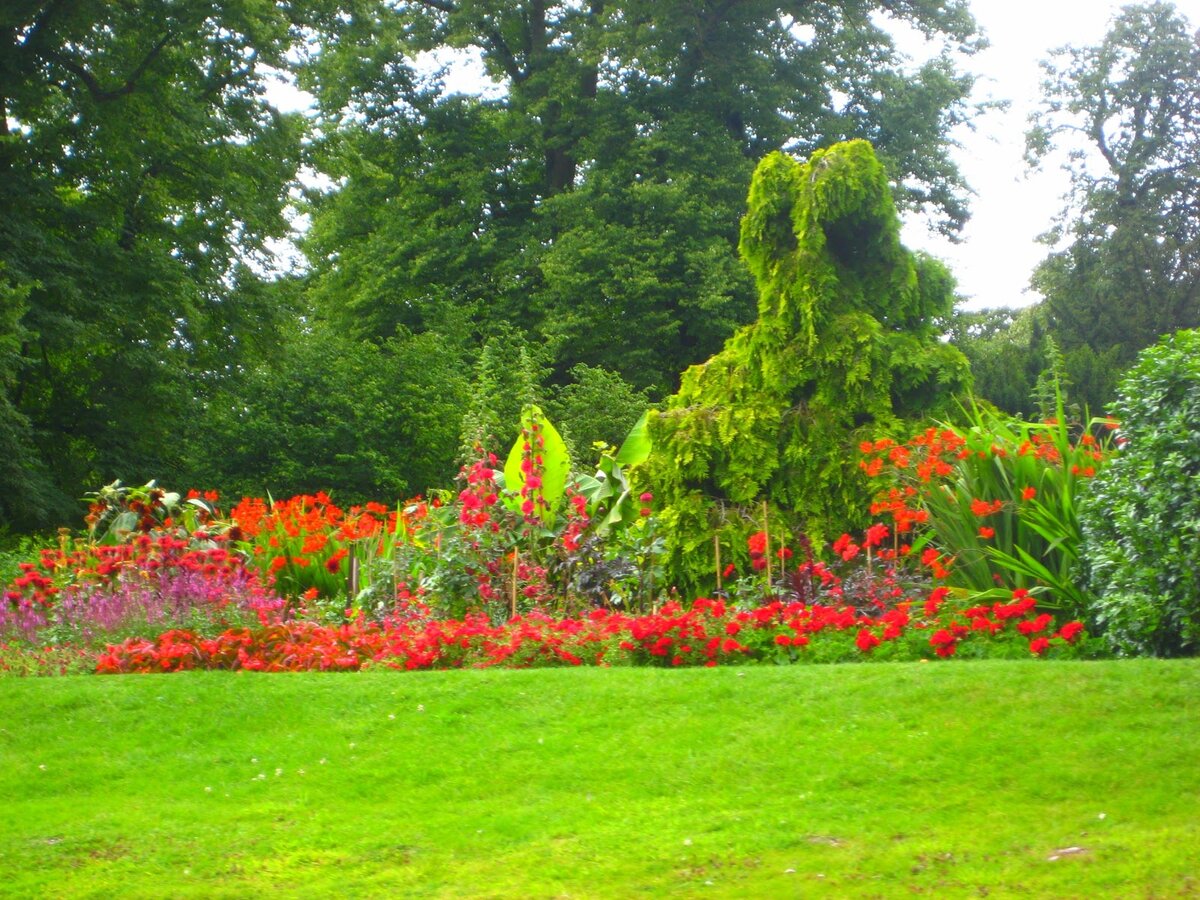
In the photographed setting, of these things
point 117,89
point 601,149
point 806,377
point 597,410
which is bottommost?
point 806,377

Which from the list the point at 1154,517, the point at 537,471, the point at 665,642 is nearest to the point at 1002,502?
the point at 1154,517

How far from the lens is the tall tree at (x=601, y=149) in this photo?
25531mm

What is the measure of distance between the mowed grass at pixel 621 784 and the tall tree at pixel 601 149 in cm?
1871

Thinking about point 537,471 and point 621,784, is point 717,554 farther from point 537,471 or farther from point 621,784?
point 621,784

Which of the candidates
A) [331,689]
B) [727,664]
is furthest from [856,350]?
[331,689]

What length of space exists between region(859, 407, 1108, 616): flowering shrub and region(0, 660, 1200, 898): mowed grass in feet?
5.59

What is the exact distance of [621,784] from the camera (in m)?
5.20

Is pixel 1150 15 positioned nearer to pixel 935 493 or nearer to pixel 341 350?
pixel 341 350

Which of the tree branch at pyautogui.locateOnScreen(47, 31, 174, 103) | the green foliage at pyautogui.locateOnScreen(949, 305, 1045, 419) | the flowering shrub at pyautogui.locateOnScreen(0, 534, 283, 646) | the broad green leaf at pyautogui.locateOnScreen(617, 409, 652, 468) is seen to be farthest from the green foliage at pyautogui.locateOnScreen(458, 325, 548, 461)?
the green foliage at pyautogui.locateOnScreen(949, 305, 1045, 419)

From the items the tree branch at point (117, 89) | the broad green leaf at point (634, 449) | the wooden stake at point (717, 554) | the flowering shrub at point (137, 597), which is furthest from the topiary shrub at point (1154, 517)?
the tree branch at point (117, 89)

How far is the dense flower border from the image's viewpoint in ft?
23.1

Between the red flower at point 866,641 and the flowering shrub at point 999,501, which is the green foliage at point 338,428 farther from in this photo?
the red flower at point 866,641

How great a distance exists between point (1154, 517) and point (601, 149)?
21898 millimetres

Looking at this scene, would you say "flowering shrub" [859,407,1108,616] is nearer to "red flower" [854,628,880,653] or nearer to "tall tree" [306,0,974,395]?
"red flower" [854,628,880,653]
